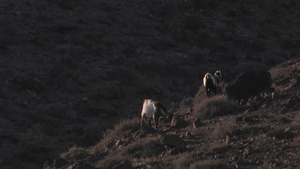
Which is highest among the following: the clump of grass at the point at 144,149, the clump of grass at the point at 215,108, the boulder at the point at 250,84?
the boulder at the point at 250,84

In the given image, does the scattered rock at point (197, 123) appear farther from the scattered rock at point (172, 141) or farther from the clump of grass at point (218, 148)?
the clump of grass at point (218, 148)

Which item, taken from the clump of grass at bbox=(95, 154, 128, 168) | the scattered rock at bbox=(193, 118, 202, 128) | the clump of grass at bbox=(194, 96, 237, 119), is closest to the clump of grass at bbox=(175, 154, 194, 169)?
the clump of grass at bbox=(95, 154, 128, 168)

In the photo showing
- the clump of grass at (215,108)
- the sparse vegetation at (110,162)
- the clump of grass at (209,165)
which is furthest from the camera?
the clump of grass at (215,108)

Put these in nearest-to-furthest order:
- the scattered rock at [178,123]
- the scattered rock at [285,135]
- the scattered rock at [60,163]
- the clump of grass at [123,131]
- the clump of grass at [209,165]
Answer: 1. the clump of grass at [209,165]
2. the scattered rock at [285,135]
3. the scattered rock at [60,163]
4. the scattered rock at [178,123]
5. the clump of grass at [123,131]

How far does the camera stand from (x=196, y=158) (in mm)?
11641

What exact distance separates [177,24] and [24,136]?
1782 centimetres

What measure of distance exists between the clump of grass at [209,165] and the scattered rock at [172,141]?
2.09 metres

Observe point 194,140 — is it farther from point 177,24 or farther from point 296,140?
point 177,24

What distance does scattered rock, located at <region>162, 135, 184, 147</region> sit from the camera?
12.9 metres

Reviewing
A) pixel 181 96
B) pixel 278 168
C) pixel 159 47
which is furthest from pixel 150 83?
pixel 278 168

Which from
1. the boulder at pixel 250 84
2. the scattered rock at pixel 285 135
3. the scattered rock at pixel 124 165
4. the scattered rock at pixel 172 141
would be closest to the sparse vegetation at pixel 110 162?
the scattered rock at pixel 124 165

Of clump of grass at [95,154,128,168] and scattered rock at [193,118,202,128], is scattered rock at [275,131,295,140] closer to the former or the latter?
scattered rock at [193,118,202,128]

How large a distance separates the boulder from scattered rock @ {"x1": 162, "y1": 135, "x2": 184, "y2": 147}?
12.9 ft

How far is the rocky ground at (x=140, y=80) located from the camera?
1276 cm
